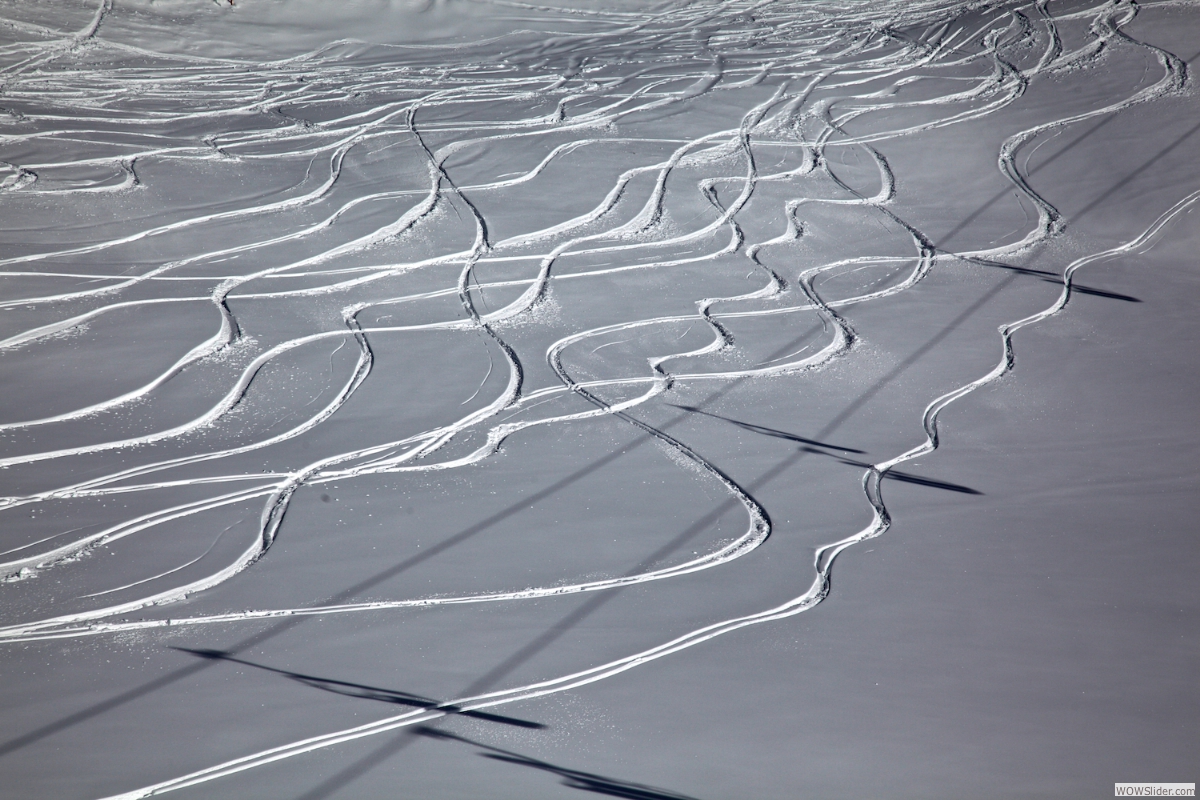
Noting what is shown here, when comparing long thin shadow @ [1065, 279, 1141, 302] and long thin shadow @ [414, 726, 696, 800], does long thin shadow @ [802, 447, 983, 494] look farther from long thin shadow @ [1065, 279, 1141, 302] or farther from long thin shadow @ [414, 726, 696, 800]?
long thin shadow @ [1065, 279, 1141, 302]

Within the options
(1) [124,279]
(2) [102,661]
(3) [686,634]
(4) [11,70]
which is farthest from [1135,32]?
(4) [11,70]

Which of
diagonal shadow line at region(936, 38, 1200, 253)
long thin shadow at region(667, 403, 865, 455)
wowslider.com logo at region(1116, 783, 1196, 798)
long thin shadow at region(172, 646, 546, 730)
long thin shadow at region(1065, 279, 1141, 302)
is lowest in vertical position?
wowslider.com logo at region(1116, 783, 1196, 798)

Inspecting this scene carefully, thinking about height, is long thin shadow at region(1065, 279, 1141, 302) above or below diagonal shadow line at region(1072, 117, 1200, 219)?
below

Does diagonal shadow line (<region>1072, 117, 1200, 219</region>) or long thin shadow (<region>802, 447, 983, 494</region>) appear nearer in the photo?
long thin shadow (<region>802, 447, 983, 494</region>)

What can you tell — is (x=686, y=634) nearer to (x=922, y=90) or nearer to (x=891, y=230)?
(x=891, y=230)

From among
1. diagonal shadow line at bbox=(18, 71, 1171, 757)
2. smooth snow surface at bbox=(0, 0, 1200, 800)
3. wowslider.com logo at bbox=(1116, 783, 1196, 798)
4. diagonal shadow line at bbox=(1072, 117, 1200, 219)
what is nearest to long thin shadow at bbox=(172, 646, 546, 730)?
smooth snow surface at bbox=(0, 0, 1200, 800)

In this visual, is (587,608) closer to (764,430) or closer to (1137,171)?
(764,430)
